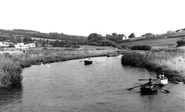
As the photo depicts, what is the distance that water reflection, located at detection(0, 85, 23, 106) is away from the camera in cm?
3466

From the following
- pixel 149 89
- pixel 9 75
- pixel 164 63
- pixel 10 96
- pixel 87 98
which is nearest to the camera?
pixel 87 98

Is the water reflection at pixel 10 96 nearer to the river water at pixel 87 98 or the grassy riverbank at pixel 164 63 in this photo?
the river water at pixel 87 98

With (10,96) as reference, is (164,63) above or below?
above

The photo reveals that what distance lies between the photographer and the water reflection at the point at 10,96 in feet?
114

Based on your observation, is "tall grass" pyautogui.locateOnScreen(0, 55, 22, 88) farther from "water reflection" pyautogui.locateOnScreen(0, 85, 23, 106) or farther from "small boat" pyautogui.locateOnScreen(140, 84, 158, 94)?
"small boat" pyautogui.locateOnScreen(140, 84, 158, 94)

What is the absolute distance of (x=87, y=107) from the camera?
31.9 m

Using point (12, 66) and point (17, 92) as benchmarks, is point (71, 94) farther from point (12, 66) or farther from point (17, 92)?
point (12, 66)

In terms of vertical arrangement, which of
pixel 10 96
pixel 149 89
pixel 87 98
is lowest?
pixel 87 98

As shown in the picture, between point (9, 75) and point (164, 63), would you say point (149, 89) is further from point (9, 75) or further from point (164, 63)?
point (164, 63)

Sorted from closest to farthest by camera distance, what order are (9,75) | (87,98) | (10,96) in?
(87,98) < (10,96) < (9,75)

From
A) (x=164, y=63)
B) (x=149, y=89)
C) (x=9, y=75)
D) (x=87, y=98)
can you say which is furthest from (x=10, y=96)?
(x=164, y=63)

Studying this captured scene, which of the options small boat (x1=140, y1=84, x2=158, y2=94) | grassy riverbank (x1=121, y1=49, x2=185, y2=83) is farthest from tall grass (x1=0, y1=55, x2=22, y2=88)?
grassy riverbank (x1=121, y1=49, x2=185, y2=83)

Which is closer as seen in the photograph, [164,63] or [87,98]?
[87,98]

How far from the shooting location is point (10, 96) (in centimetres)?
3719
